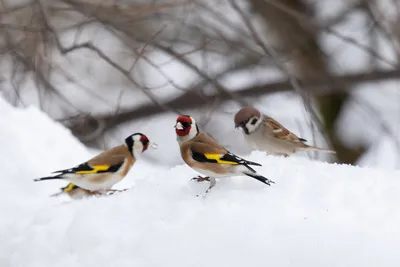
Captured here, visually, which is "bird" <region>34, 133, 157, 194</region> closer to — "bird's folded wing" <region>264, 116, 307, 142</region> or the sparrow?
the sparrow

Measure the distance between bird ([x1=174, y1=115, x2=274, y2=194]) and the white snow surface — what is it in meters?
0.08

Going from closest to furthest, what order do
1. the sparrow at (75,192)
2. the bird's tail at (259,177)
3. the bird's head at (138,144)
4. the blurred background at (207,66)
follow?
the bird's tail at (259,177)
the sparrow at (75,192)
the bird's head at (138,144)
the blurred background at (207,66)

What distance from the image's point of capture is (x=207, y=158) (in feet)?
15.3

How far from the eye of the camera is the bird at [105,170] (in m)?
5.34

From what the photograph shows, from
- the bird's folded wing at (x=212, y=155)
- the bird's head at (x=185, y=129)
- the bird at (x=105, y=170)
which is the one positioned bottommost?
the bird at (x=105, y=170)

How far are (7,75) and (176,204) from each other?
611 cm

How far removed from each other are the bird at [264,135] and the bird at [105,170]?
0.84 m

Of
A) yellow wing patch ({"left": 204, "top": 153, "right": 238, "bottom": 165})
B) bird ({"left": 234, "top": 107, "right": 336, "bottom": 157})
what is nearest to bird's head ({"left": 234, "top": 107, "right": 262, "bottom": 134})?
bird ({"left": 234, "top": 107, "right": 336, "bottom": 157})

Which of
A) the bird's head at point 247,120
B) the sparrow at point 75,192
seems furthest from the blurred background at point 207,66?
the sparrow at point 75,192

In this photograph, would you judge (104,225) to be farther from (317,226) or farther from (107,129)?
(107,129)

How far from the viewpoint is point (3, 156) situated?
Answer: 577cm

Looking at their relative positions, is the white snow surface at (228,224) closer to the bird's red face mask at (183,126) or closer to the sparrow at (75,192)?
the bird's red face mask at (183,126)

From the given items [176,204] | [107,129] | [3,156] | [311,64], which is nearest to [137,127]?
[107,129]

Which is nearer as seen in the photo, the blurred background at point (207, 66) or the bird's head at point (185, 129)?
the bird's head at point (185, 129)
